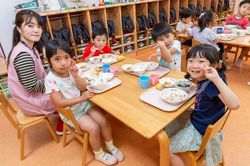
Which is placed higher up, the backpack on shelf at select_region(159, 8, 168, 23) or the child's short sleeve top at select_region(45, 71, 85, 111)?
the backpack on shelf at select_region(159, 8, 168, 23)

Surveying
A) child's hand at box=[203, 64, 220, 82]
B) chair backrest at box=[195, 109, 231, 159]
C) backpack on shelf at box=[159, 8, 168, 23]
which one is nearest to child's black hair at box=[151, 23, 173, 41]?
child's hand at box=[203, 64, 220, 82]

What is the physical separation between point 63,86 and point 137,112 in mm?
647

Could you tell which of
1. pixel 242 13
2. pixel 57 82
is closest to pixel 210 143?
pixel 57 82

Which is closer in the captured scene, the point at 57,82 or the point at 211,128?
the point at 211,128

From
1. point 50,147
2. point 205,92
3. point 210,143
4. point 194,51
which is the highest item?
point 194,51

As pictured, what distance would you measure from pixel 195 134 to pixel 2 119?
2235mm

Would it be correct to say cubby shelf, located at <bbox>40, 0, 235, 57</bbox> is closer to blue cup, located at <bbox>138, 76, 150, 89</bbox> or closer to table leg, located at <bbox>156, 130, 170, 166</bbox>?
blue cup, located at <bbox>138, 76, 150, 89</bbox>

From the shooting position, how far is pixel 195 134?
1148mm

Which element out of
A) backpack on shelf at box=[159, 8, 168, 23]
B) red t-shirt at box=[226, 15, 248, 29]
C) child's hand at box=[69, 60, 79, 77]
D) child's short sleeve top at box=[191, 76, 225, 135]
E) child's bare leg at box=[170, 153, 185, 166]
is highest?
backpack on shelf at box=[159, 8, 168, 23]

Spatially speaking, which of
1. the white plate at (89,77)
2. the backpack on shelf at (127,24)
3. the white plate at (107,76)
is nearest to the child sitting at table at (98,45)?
the white plate at (89,77)

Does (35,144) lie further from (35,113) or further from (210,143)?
(210,143)

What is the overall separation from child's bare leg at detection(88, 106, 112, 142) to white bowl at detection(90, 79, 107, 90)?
10.7 inches

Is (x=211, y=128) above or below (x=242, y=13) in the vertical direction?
below

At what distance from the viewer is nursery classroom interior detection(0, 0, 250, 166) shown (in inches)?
43.2
